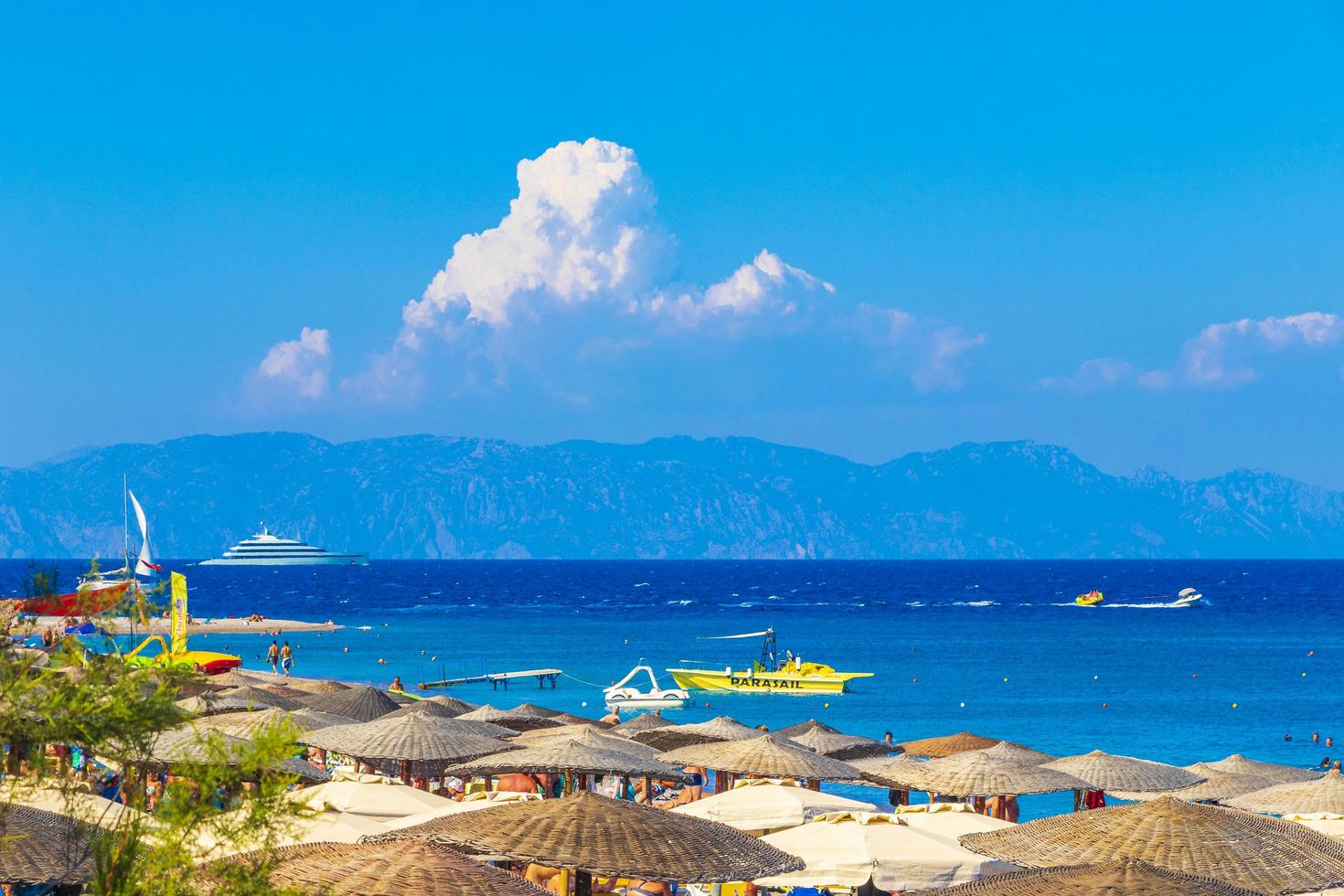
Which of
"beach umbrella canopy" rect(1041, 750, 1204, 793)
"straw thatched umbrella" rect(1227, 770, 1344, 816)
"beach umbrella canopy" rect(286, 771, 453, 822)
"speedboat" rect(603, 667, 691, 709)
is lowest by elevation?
"speedboat" rect(603, 667, 691, 709)

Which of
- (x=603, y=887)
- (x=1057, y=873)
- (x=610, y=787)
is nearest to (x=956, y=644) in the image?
(x=610, y=787)

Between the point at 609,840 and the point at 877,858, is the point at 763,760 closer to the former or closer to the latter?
the point at 877,858

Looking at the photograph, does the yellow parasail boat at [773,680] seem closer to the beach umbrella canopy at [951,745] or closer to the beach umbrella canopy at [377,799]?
the beach umbrella canopy at [951,745]

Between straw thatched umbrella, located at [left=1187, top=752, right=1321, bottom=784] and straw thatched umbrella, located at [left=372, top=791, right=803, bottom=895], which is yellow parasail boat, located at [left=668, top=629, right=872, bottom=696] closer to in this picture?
straw thatched umbrella, located at [left=1187, top=752, right=1321, bottom=784]

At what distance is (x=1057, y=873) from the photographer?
10.4 m

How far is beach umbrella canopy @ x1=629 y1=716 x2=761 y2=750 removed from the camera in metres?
25.6

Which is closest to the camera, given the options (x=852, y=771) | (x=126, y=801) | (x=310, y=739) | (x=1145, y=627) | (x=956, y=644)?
(x=126, y=801)

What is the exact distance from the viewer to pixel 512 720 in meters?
27.8

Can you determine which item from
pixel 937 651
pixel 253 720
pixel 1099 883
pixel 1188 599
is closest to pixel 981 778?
pixel 253 720

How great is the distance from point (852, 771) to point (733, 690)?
35781 mm

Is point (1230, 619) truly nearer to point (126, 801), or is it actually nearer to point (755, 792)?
point (755, 792)

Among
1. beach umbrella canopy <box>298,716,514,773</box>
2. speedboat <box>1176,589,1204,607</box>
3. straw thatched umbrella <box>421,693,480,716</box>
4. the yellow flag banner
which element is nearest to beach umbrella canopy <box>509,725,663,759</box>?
beach umbrella canopy <box>298,716,514,773</box>

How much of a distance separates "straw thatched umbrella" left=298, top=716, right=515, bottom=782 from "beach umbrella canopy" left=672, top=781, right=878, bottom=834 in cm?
401

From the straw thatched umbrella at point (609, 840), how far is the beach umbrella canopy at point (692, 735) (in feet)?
44.0
